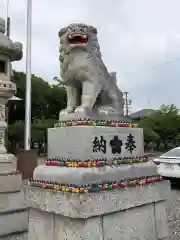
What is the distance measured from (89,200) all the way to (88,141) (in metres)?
0.60

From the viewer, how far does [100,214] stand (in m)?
2.91

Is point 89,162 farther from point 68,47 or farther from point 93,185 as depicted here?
point 68,47

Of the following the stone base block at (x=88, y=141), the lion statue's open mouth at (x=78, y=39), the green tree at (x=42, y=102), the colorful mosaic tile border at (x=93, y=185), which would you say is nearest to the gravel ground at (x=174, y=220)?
the colorful mosaic tile border at (x=93, y=185)

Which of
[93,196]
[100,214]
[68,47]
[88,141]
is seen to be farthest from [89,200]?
[68,47]

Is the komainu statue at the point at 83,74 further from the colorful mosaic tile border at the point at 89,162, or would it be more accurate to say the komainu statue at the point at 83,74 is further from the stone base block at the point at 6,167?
the stone base block at the point at 6,167

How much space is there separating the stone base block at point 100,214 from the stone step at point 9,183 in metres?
1.41

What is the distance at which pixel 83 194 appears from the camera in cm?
283

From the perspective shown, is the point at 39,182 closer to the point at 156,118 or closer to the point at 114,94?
the point at 114,94

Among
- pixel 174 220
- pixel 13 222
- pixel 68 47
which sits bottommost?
pixel 174 220

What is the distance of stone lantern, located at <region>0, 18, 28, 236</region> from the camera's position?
4.62m

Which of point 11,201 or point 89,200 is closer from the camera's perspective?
point 89,200

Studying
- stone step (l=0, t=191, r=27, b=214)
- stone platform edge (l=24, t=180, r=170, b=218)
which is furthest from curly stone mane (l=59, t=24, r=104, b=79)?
stone step (l=0, t=191, r=27, b=214)

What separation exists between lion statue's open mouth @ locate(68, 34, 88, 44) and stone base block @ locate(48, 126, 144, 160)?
996mm

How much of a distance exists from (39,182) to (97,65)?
150 cm
